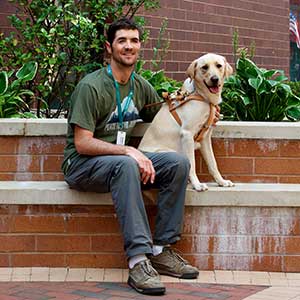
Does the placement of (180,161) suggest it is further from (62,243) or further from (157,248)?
(62,243)

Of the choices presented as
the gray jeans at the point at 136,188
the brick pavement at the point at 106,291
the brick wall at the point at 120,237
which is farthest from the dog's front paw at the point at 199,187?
the brick pavement at the point at 106,291

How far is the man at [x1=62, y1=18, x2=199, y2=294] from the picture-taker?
5031mm

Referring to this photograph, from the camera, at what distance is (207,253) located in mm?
5594

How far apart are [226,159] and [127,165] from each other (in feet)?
3.79

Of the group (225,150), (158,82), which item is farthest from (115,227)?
(158,82)

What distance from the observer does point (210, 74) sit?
5457mm

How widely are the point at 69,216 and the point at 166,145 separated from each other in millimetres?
918

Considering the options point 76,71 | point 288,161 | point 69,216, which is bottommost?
point 69,216

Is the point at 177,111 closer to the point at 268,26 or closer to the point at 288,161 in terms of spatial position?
the point at 288,161

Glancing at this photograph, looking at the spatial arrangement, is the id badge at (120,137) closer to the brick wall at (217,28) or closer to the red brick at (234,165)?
the red brick at (234,165)

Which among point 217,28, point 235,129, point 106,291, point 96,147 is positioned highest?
point 217,28

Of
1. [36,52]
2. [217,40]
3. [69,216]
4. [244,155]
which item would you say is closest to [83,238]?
[69,216]

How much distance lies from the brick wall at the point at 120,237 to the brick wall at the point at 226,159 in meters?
0.40

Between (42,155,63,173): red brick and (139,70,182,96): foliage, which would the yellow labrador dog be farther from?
(139,70,182,96): foliage
